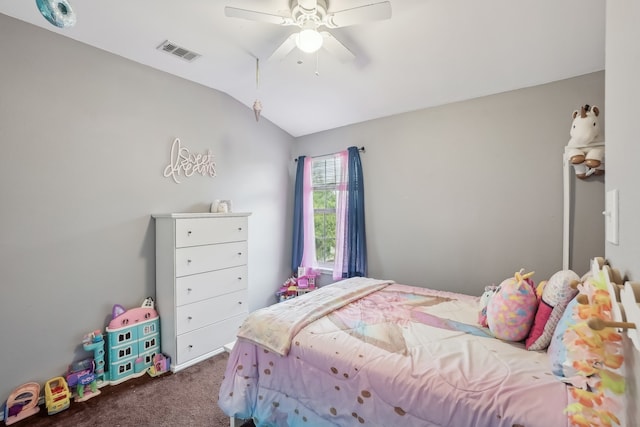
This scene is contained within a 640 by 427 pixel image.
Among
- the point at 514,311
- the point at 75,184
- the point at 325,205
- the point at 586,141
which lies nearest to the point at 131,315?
the point at 75,184

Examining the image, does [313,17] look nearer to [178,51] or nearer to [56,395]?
[178,51]

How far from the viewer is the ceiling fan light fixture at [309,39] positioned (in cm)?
Result: 167

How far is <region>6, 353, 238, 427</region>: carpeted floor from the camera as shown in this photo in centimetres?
178

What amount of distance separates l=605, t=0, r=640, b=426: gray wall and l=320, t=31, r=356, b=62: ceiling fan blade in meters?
1.34

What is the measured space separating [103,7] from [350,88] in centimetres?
191

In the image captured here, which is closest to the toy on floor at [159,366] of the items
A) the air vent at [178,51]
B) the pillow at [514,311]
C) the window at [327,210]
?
the window at [327,210]

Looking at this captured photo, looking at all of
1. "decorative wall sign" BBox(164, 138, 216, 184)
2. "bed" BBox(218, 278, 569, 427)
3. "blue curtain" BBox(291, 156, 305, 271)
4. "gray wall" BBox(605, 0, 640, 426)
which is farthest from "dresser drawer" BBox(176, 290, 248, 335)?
"gray wall" BBox(605, 0, 640, 426)

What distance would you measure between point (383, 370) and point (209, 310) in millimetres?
1790

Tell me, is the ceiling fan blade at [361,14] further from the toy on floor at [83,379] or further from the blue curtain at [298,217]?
the toy on floor at [83,379]

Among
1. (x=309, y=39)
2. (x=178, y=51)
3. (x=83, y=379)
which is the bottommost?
(x=83, y=379)

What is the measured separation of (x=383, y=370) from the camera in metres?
1.27

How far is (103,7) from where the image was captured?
73.3 inches

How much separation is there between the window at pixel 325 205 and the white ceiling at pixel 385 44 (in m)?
0.94

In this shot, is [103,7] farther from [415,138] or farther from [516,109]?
[516,109]
